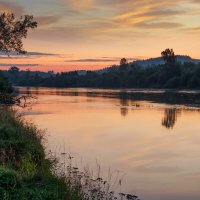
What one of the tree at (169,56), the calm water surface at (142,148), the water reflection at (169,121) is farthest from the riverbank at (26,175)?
the tree at (169,56)

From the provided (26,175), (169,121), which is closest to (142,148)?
(26,175)

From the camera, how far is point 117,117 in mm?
48875

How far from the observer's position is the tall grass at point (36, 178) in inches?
479

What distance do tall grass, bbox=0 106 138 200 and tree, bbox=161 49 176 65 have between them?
139067 millimetres

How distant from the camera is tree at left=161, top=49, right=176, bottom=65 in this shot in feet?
519

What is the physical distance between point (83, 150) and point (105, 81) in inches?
6565

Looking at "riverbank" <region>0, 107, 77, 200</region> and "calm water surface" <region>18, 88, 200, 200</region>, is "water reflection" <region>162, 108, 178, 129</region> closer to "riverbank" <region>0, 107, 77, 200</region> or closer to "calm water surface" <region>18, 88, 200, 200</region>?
"calm water surface" <region>18, 88, 200, 200</region>

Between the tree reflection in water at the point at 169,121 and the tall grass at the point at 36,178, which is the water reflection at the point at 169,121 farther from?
the tall grass at the point at 36,178

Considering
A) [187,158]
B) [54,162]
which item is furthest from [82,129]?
[54,162]

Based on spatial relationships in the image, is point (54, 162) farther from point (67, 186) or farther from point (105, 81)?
point (105, 81)

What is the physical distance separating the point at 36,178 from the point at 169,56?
15266 cm

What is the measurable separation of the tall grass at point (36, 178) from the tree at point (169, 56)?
139067mm

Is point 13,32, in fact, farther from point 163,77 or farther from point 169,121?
point 163,77

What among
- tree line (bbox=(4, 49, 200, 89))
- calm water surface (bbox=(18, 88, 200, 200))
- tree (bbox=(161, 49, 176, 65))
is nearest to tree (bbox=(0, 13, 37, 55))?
calm water surface (bbox=(18, 88, 200, 200))
